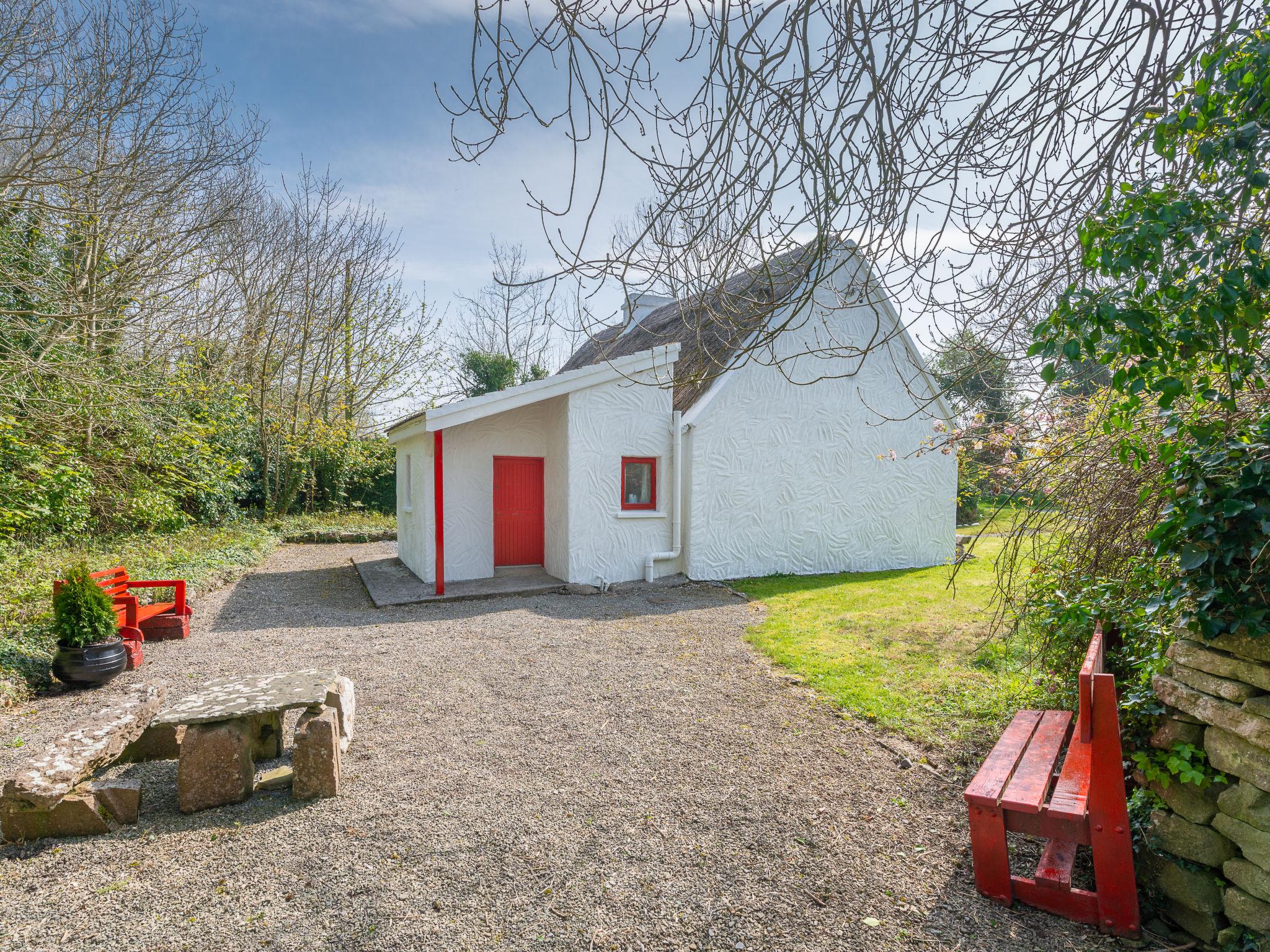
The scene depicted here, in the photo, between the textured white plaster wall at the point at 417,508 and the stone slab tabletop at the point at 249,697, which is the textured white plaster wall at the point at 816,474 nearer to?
the textured white plaster wall at the point at 417,508

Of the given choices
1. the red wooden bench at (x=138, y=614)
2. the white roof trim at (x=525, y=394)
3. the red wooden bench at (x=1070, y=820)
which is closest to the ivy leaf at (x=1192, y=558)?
the red wooden bench at (x=1070, y=820)

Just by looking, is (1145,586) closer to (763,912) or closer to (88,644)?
(763,912)

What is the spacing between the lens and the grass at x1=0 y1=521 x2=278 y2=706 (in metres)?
5.55

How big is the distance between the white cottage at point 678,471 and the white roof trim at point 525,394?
3cm

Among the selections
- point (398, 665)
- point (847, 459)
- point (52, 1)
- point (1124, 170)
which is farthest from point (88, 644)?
point (847, 459)

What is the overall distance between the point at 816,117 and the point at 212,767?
465 cm

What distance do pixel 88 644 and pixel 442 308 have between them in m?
16.3

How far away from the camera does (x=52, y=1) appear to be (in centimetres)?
663

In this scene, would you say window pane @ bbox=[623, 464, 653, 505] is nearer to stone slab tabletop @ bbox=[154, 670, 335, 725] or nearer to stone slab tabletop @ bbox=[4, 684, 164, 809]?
stone slab tabletop @ bbox=[154, 670, 335, 725]

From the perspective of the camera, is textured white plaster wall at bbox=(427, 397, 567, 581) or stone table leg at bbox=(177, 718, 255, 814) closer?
stone table leg at bbox=(177, 718, 255, 814)

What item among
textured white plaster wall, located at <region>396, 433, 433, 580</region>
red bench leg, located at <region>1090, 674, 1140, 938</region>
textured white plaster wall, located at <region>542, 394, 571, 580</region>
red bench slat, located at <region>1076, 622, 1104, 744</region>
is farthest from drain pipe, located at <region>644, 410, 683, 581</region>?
red bench leg, located at <region>1090, 674, 1140, 938</region>

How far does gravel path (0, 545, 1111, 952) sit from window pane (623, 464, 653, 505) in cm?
501

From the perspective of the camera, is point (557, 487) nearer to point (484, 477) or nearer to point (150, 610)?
point (484, 477)

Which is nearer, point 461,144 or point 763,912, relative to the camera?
point 461,144
